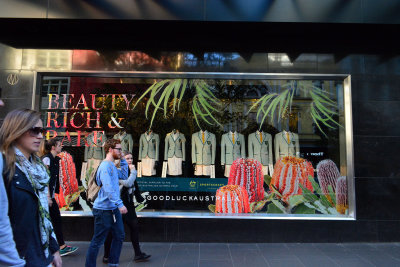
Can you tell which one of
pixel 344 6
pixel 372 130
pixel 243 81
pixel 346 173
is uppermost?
pixel 344 6

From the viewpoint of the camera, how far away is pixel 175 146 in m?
6.39

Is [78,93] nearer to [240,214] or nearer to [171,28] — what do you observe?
[171,28]

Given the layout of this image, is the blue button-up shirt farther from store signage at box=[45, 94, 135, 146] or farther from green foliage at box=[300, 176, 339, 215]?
green foliage at box=[300, 176, 339, 215]

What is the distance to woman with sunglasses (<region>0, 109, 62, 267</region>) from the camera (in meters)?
1.60

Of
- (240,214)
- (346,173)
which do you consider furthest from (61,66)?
(346,173)

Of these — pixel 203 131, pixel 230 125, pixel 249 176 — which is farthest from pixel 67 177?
pixel 249 176

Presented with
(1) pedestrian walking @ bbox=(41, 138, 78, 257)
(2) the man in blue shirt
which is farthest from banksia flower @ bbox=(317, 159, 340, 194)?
(1) pedestrian walking @ bbox=(41, 138, 78, 257)

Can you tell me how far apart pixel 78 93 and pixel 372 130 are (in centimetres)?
674

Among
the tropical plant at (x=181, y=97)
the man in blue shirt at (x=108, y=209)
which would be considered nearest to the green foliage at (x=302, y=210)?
the tropical plant at (x=181, y=97)

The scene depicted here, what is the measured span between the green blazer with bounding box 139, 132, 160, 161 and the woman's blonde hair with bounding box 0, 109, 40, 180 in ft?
15.1

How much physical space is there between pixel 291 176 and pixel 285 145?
2.39 ft

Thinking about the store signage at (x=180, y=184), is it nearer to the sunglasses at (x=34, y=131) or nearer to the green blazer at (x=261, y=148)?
the green blazer at (x=261, y=148)

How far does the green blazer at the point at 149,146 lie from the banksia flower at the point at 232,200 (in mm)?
1749

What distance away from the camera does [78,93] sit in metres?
6.39
